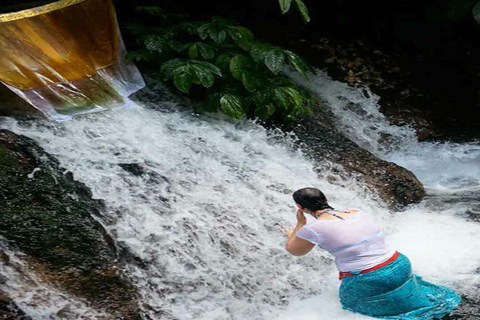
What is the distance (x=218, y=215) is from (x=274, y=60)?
4.43 feet

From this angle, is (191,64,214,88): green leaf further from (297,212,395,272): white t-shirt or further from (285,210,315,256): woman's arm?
(297,212,395,272): white t-shirt

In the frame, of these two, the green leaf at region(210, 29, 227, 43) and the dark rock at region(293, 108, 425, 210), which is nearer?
the dark rock at region(293, 108, 425, 210)

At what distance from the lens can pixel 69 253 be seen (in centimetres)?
312

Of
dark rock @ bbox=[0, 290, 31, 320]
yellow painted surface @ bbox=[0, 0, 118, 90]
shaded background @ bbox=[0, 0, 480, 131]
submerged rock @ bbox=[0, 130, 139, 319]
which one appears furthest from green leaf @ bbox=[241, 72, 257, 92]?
dark rock @ bbox=[0, 290, 31, 320]

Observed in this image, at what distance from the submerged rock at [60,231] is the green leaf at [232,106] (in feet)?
4.25

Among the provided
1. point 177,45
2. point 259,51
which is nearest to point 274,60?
point 259,51

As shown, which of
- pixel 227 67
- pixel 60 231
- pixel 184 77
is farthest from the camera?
pixel 227 67

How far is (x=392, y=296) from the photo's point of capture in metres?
2.96

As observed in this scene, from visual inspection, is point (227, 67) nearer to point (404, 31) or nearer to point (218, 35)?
point (218, 35)

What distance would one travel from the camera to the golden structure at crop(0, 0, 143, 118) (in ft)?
14.0

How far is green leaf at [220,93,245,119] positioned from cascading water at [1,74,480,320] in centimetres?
19

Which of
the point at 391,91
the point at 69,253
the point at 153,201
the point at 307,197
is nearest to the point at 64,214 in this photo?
the point at 69,253

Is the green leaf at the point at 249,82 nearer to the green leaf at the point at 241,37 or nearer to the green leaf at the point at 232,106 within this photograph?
the green leaf at the point at 232,106

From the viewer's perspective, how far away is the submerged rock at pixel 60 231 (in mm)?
3025
